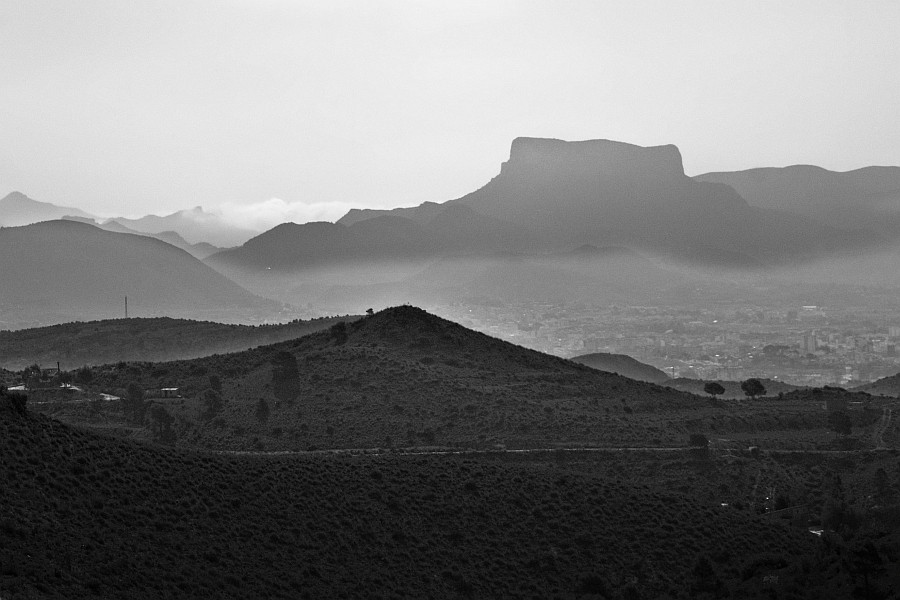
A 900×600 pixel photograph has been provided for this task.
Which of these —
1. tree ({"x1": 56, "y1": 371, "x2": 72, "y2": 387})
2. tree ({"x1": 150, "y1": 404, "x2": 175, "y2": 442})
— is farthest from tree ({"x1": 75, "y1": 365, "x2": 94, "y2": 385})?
tree ({"x1": 150, "y1": 404, "x2": 175, "y2": 442})

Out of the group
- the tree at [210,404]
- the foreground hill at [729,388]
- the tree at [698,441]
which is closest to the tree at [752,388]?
the foreground hill at [729,388]

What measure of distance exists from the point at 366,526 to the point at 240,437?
70.3 ft

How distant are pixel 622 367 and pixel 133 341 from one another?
52217 mm

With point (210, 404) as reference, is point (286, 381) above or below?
above

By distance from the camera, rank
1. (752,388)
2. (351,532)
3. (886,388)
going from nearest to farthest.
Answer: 1. (351,532)
2. (752,388)
3. (886,388)

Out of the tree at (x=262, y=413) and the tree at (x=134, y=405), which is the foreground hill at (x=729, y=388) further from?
the tree at (x=134, y=405)

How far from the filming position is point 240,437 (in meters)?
59.4

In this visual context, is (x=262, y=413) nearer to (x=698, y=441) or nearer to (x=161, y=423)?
(x=161, y=423)

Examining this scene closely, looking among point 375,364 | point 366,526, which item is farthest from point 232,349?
point 366,526

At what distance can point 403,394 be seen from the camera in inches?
2633

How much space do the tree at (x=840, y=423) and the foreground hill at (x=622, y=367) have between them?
49716 millimetres

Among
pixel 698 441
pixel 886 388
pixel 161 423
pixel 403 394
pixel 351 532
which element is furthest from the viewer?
pixel 886 388

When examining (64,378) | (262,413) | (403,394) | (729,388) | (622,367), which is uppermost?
(64,378)

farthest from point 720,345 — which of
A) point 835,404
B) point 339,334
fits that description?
point 339,334
